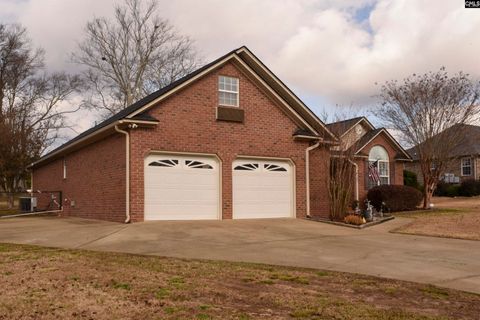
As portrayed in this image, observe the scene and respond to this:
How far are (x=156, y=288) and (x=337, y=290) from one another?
8.24 feet

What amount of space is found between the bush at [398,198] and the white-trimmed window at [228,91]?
10480mm

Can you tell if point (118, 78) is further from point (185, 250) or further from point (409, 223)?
point (185, 250)

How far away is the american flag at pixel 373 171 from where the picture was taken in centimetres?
2920

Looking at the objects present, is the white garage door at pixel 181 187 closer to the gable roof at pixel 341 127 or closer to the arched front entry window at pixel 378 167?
the gable roof at pixel 341 127

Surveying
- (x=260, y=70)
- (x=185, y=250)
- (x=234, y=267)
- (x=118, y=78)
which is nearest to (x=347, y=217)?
(x=260, y=70)

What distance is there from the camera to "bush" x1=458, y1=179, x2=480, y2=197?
37.7 m

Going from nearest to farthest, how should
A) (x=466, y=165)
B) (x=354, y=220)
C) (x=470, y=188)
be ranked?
(x=354, y=220) → (x=470, y=188) → (x=466, y=165)

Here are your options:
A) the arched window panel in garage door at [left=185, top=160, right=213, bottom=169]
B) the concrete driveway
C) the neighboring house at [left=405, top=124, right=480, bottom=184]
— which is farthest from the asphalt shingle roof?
the neighboring house at [left=405, top=124, right=480, bottom=184]

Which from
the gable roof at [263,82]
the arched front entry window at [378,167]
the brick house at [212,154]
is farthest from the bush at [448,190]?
the gable roof at [263,82]

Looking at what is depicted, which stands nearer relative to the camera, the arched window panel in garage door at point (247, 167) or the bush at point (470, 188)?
the arched window panel in garage door at point (247, 167)

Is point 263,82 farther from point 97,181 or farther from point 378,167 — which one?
point 378,167

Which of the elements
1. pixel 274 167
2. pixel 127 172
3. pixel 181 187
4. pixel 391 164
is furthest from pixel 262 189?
pixel 391 164

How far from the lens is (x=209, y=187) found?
17.6m

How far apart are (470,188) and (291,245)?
99.7 feet
